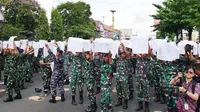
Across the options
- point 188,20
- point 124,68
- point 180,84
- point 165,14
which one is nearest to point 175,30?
point 165,14

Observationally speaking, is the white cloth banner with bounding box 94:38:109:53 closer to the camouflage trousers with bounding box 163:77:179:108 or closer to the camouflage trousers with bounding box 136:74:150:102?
the camouflage trousers with bounding box 136:74:150:102

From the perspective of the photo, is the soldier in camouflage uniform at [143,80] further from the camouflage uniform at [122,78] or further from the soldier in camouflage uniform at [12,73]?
the soldier in camouflage uniform at [12,73]

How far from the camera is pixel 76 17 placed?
48750 millimetres

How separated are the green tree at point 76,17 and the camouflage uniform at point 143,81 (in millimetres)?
39586

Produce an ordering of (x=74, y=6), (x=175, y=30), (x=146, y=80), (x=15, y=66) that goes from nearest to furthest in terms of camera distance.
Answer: (x=146, y=80)
(x=15, y=66)
(x=175, y=30)
(x=74, y=6)

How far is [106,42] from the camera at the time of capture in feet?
18.1

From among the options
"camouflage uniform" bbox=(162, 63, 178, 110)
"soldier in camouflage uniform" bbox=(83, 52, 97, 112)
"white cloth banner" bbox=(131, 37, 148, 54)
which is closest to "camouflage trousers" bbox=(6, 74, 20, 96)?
"soldier in camouflage uniform" bbox=(83, 52, 97, 112)

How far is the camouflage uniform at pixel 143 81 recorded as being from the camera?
5.98 metres

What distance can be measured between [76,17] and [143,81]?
4403 cm

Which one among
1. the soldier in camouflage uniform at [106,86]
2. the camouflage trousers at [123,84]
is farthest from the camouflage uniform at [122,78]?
the soldier in camouflage uniform at [106,86]

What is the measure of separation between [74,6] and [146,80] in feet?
150

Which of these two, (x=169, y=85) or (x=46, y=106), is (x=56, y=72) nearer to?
(x=46, y=106)

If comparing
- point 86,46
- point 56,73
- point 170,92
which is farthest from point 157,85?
point 56,73

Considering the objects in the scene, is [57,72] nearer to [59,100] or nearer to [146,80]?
[59,100]
